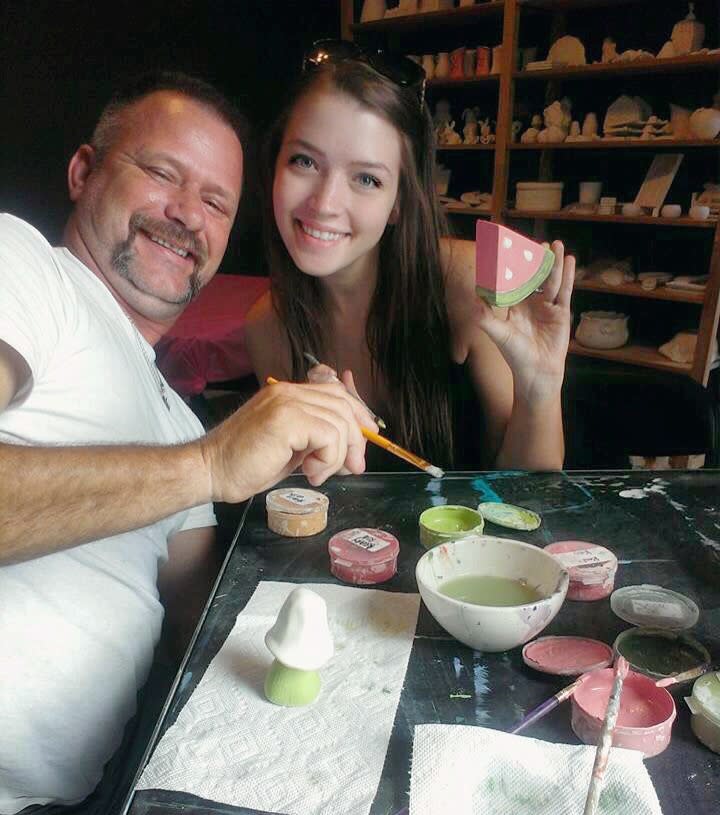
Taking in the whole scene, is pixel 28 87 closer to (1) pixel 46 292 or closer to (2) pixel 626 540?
(1) pixel 46 292

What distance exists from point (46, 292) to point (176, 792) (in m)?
0.71

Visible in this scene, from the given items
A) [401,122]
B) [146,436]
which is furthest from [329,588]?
[401,122]

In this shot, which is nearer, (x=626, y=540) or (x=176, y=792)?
(x=176, y=792)

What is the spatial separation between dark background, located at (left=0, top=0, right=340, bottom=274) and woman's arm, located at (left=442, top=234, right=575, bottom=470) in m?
1.96

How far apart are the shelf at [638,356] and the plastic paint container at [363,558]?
2.88 m

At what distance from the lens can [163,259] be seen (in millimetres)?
1437

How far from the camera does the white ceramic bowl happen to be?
833 millimetres

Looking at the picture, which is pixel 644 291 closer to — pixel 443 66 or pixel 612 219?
pixel 612 219

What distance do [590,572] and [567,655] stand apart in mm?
172

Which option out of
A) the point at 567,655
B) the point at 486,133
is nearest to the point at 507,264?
the point at 567,655

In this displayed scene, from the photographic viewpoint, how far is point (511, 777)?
0.69m

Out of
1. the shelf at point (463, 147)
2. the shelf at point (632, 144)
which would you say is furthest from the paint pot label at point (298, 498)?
the shelf at point (463, 147)

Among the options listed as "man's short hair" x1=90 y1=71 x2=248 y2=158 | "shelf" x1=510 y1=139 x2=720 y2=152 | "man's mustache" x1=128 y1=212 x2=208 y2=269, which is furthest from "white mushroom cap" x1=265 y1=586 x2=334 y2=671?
"shelf" x1=510 y1=139 x2=720 y2=152

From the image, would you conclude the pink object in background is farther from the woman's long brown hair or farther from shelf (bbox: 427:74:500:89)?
shelf (bbox: 427:74:500:89)
